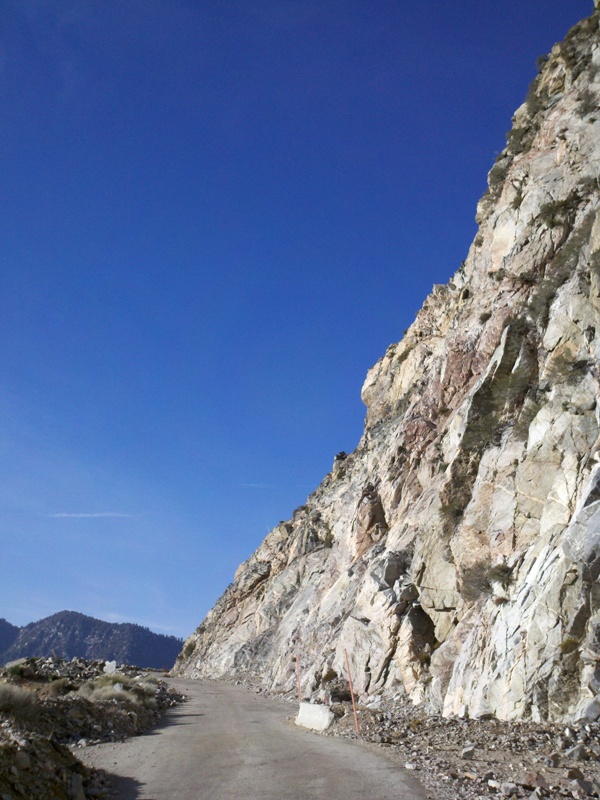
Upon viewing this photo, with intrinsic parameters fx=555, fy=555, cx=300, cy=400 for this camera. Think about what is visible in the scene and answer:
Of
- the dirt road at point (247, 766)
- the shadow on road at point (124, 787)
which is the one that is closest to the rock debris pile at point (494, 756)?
the dirt road at point (247, 766)

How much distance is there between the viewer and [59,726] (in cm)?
1359

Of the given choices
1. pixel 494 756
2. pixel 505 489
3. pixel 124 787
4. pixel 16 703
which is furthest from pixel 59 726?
pixel 505 489

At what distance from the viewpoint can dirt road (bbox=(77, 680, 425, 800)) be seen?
856 cm

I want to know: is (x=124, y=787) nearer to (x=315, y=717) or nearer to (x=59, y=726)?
(x=59, y=726)

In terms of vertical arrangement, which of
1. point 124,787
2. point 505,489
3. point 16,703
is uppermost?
point 505,489

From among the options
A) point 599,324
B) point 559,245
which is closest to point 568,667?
point 599,324

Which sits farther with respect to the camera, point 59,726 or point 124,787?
point 59,726

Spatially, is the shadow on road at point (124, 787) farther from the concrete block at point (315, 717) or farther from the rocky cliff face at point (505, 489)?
the rocky cliff face at point (505, 489)

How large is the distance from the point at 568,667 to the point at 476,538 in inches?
292

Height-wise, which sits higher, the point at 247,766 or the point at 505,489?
the point at 505,489

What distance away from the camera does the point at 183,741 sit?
538 inches

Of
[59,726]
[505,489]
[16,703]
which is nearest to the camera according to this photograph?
[16,703]

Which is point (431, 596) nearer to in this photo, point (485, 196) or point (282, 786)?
point (282, 786)

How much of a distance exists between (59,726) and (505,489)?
14986mm
